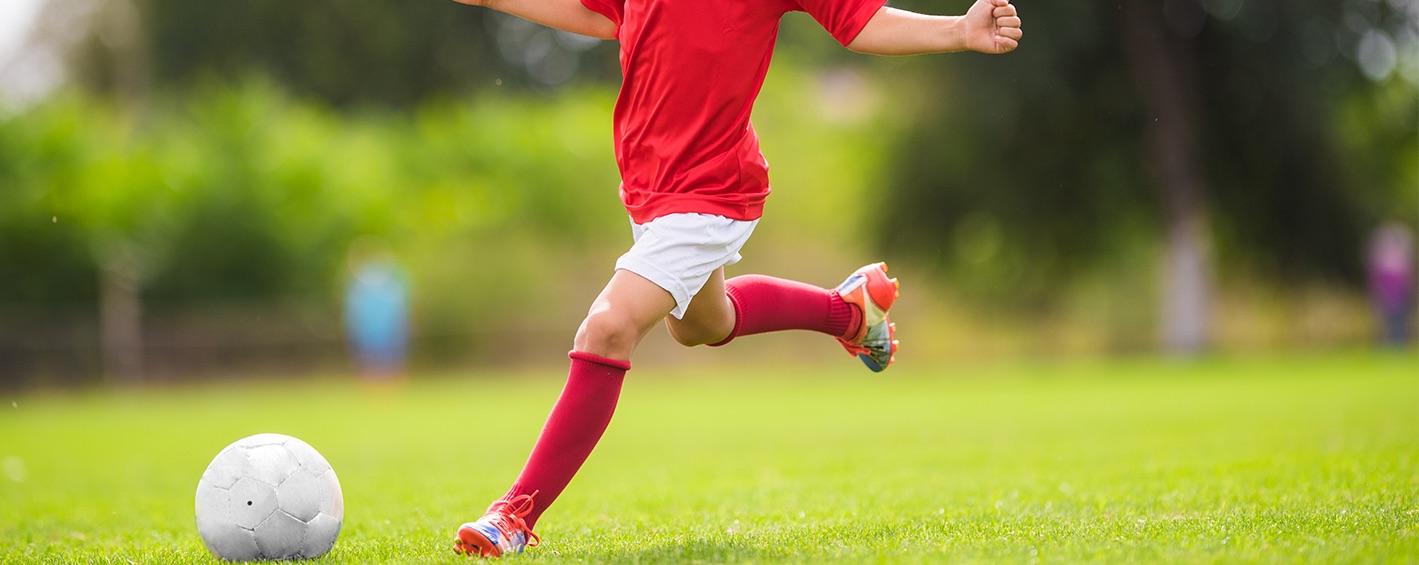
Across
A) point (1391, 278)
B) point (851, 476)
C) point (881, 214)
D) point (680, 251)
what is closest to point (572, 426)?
point (680, 251)

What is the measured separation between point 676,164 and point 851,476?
261 cm

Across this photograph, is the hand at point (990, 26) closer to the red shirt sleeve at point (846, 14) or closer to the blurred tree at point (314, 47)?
the red shirt sleeve at point (846, 14)

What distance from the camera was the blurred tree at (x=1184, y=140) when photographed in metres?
18.6

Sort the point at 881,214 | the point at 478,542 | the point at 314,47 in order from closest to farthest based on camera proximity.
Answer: the point at 478,542
the point at 881,214
the point at 314,47

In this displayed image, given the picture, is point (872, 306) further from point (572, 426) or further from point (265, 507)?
point (265, 507)

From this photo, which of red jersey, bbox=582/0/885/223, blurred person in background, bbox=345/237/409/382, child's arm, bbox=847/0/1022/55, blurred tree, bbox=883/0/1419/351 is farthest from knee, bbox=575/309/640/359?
blurred person in background, bbox=345/237/409/382

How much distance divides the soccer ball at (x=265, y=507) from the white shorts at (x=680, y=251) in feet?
3.60

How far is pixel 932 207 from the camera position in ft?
71.4

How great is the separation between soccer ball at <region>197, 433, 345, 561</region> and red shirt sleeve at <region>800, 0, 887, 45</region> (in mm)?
1942

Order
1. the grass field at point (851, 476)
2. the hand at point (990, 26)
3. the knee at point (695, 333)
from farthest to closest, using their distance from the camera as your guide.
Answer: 1. the knee at point (695, 333)
2. the grass field at point (851, 476)
3. the hand at point (990, 26)

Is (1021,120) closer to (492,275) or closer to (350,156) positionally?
(492,275)

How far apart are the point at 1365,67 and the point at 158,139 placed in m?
20.1

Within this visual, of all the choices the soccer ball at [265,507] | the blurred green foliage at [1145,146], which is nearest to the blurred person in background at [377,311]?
the blurred green foliage at [1145,146]

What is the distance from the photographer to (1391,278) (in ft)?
62.8
